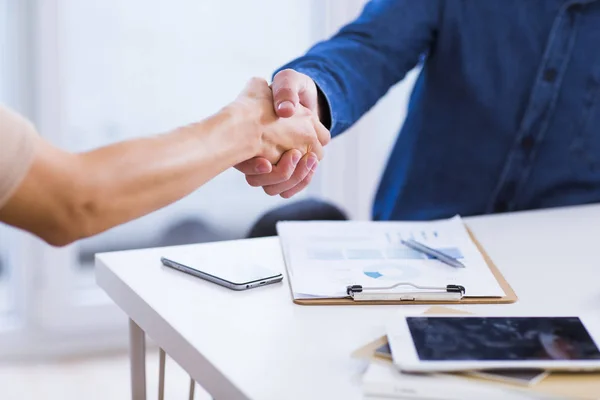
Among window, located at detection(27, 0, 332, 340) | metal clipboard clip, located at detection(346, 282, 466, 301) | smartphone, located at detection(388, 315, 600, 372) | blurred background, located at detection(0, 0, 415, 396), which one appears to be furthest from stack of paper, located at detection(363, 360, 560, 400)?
blurred background, located at detection(0, 0, 415, 396)

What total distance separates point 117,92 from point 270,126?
1.27m

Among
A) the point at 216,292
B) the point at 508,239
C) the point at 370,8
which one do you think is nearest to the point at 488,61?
the point at 370,8

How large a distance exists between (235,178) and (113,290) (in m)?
1.50

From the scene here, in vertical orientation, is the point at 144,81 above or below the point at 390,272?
above

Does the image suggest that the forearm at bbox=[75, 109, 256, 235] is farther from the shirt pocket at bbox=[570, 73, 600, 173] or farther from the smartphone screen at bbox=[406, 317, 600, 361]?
the shirt pocket at bbox=[570, 73, 600, 173]

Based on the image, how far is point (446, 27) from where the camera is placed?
145 centimetres

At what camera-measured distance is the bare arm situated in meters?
0.70

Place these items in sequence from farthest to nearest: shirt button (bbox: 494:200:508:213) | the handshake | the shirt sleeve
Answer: shirt button (bbox: 494:200:508:213) < the shirt sleeve < the handshake

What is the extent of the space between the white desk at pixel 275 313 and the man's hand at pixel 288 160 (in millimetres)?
113

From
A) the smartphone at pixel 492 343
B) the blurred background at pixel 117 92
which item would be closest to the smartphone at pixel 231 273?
the smartphone at pixel 492 343

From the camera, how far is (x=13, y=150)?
2.18 ft

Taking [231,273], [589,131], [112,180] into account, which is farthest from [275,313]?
[589,131]

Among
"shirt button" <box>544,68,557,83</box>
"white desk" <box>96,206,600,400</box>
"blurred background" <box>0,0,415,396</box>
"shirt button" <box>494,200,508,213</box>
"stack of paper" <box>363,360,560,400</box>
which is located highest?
"blurred background" <box>0,0,415,396</box>

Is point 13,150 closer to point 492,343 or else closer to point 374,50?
point 492,343
